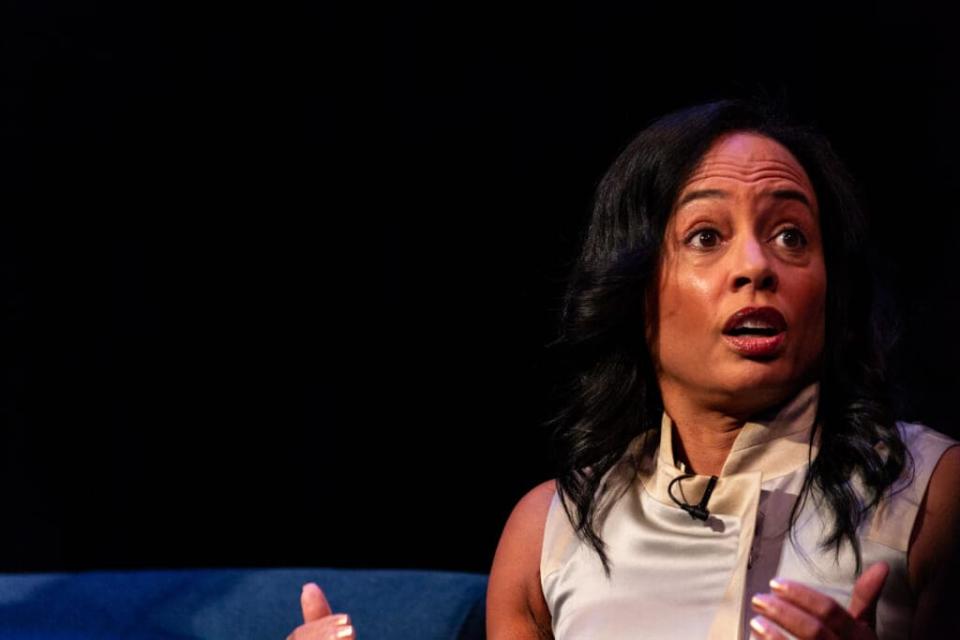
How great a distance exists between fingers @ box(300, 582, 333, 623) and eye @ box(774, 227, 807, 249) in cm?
70

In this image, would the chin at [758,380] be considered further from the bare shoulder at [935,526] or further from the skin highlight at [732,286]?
the bare shoulder at [935,526]

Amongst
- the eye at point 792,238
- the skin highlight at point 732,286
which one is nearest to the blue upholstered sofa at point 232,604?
the skin highlight at point 732,286

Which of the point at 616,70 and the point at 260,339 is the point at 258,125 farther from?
the point at 616,70

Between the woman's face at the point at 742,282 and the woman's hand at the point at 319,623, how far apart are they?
52 cm

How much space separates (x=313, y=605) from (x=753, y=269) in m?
0.64

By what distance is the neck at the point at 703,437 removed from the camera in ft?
5.18

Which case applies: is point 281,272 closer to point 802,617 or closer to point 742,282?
point 742,282

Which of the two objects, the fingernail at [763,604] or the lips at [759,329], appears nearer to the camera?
the fingernail at [763,604]

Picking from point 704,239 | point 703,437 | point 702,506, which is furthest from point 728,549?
point 704,239

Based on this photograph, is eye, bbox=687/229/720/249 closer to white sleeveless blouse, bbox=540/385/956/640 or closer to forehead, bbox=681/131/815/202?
forehead, bbox=681/131/815/202

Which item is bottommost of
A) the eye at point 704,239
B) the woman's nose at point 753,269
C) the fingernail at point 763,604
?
the fingernail at point 763,604

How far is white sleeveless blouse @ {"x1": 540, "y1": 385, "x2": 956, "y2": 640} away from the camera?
1.43 meters

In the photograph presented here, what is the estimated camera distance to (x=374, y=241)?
2.22 meters

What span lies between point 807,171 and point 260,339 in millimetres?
1038
